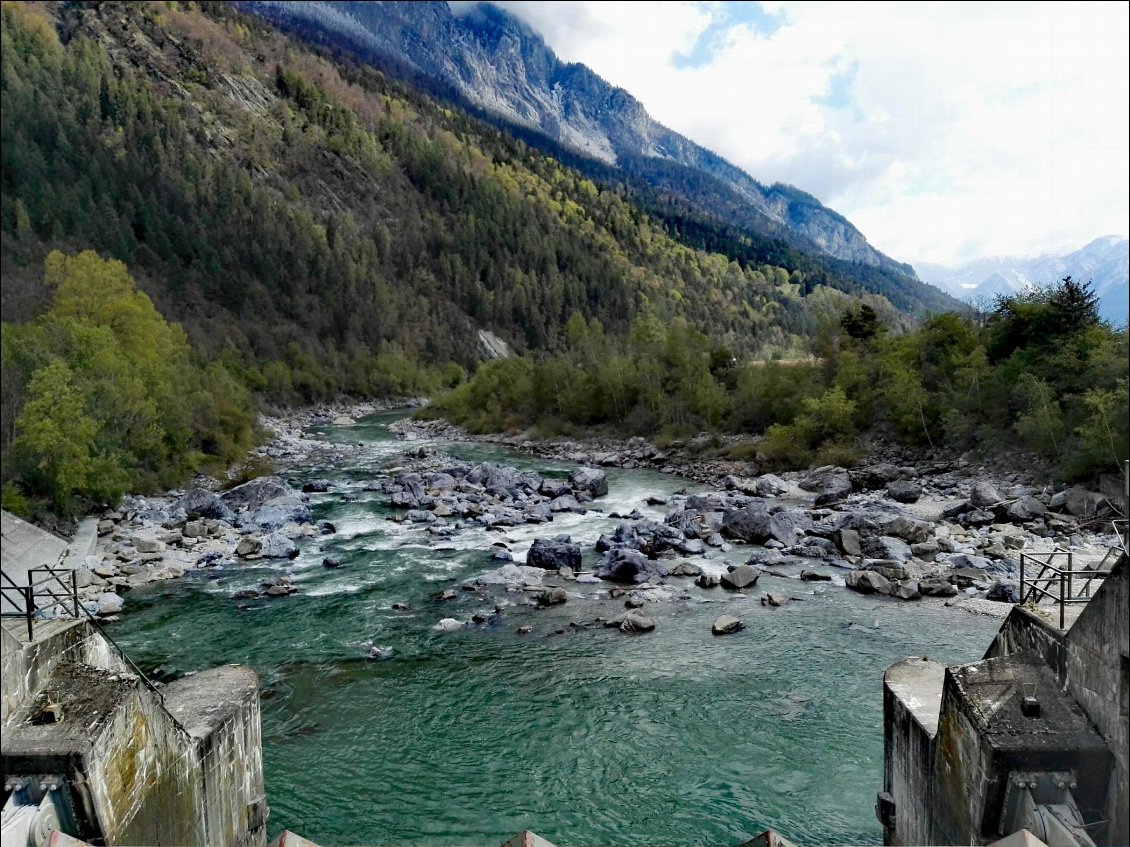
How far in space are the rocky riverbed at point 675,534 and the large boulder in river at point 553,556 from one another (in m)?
0.05

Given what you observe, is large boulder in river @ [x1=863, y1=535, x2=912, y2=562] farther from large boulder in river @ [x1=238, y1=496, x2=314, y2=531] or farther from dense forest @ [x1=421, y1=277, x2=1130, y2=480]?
large boulder in river @ [x1=238, y1=496, x2=314, y2=531]

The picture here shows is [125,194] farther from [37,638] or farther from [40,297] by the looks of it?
[37,638]

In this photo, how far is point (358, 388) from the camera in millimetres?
85062

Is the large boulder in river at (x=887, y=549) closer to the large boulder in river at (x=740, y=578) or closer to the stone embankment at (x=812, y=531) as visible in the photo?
the stone embankment at (x=812, y=531)

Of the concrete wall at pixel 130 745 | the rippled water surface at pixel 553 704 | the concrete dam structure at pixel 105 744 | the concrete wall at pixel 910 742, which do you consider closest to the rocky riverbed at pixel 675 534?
the rippled water surface at pixel 553 704

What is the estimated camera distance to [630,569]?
18.8 m

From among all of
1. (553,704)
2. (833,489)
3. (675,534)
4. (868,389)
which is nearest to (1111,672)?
(553,704)

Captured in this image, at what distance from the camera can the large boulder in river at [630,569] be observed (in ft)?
61.3

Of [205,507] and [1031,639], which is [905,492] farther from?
[205,507]

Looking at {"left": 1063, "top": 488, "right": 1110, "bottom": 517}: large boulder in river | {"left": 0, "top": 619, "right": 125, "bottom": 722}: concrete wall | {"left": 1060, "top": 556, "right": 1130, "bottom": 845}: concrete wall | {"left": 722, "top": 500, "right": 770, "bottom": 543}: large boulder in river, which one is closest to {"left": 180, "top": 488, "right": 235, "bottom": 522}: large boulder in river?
{"left": 722, "top": 500, "right": 770, "bottom": 543}: large boulder in river

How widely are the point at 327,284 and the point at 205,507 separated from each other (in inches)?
3353

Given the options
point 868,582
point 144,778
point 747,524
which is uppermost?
point 868,582

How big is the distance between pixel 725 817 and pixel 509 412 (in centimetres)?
4743

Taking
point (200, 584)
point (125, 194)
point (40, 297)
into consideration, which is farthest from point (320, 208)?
point (200, 584)
